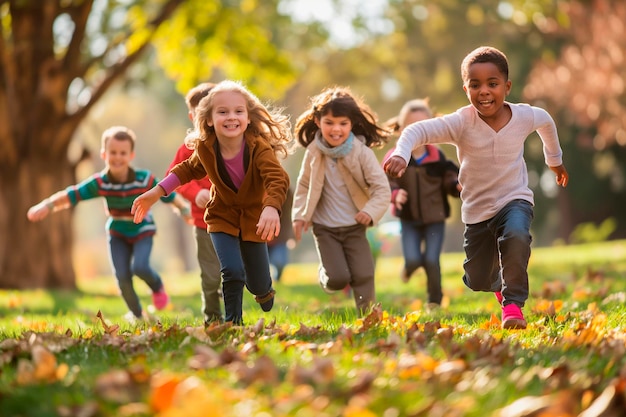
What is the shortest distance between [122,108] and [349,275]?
4737cm

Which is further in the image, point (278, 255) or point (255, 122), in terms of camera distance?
point (278, 255)

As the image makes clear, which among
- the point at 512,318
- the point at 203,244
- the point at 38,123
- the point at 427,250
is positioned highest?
the point at 38,123

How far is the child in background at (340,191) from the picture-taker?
7.37m

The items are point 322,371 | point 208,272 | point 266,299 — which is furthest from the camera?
point 208,272

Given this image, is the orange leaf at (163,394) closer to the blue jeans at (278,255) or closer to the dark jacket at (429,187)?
the dark jacket at (429,187)

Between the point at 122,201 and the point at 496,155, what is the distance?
12.5 ft

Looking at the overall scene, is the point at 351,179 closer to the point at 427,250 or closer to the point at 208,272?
the point at 208,272

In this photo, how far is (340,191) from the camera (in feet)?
24.6

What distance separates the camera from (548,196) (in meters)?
37.9

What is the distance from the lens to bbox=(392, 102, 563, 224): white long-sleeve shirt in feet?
20.4

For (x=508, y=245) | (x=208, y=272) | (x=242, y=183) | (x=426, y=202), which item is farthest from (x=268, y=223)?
(x=426, y=202)

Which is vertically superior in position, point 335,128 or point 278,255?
point 335,128

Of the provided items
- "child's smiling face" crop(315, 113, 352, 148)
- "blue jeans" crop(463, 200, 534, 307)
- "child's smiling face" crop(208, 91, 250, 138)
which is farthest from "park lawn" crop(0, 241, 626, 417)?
"child's smiling face" crop(315, 113, 352, 148)

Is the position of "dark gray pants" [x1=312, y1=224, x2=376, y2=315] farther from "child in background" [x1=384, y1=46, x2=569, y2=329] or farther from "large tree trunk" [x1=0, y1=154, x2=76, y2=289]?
"large tree trunk" [x1=0, y1=154, x2=76, y2=289]
